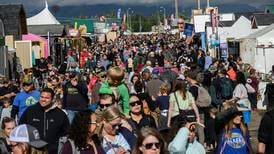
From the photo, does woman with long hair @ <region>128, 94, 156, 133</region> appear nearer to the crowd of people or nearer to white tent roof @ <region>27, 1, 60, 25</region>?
the crowd of people

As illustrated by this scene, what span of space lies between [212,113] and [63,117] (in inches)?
182

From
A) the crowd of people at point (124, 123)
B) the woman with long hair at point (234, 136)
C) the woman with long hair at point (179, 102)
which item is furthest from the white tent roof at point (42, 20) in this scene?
the woman with long hair at point (234, 136)

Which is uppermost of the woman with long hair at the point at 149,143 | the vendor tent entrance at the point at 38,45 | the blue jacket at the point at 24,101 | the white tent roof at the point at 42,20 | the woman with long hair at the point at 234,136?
the white tent roof at the point at 42,20

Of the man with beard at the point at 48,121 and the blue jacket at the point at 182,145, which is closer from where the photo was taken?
the blue jacket at the point at 182,145

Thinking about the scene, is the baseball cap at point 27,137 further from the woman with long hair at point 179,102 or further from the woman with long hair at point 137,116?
the woman with long hair at point 179,102

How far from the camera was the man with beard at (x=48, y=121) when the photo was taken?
352 inches

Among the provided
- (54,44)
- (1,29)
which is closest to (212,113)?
(1,29)

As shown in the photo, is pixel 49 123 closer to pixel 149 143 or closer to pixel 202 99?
pixel 149 143

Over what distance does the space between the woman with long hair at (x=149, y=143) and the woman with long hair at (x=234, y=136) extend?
314cm

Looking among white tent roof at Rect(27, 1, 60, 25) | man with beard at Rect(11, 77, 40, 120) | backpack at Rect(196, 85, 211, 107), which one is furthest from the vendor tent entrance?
man with beard at Rect(11, 77, 40, 120)

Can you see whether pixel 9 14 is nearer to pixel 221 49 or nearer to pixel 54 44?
pixel 54 44

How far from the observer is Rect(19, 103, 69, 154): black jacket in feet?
Answer: 29.3

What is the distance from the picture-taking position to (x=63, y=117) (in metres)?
9.03

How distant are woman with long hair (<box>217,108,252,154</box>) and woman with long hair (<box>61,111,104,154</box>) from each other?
95.4 inches
